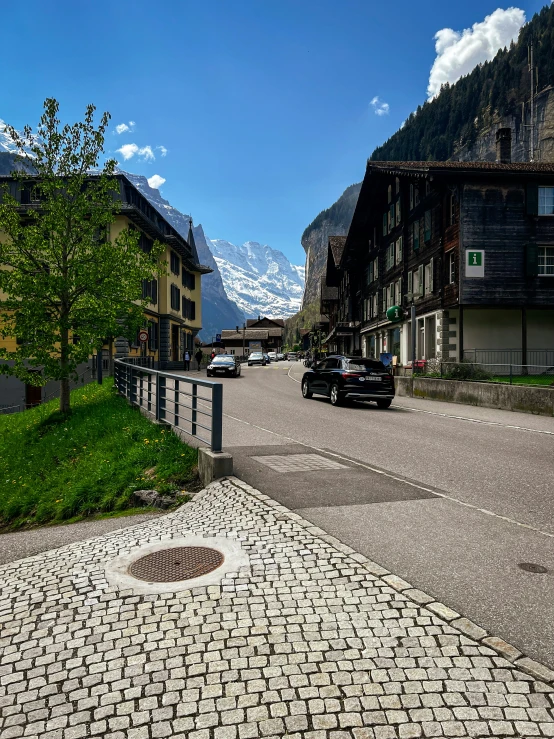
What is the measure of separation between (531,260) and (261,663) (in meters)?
27.8

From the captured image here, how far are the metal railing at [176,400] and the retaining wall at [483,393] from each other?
9.75m

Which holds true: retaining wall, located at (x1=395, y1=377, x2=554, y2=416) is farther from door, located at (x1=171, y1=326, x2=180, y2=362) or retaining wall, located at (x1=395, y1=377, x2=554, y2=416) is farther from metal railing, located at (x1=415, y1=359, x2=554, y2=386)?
door, located at (x1=171, y1=326, x2=180, y2=362)

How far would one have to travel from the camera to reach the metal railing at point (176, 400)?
7238mm

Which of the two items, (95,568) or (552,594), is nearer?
(552,594)

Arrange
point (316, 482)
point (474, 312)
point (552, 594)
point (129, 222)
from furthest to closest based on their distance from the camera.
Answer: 1. point (129, 222)
2. point (474, 312)
3. point (316, 482)
4. point (552, 594)

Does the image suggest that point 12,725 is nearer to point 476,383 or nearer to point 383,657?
point 383,657

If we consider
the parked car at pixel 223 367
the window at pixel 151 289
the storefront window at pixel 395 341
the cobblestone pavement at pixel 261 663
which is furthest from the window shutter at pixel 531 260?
the window at pixel 151 289

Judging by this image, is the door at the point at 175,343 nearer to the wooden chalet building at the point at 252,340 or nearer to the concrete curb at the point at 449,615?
the concrete curb at the point at 449,615

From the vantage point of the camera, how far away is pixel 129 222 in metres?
37.3

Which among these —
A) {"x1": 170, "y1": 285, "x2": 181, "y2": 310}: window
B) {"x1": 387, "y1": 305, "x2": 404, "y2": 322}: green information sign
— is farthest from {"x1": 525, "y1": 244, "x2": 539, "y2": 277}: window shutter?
{"x1": 170, "y1": 285, "x2": 181, "y2": 310}: window

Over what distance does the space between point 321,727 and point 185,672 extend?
75 centimetres

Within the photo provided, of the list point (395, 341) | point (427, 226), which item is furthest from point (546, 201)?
point (395, 341)

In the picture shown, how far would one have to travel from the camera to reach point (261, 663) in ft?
8.91

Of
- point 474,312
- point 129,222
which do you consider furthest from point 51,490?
point 129,222
